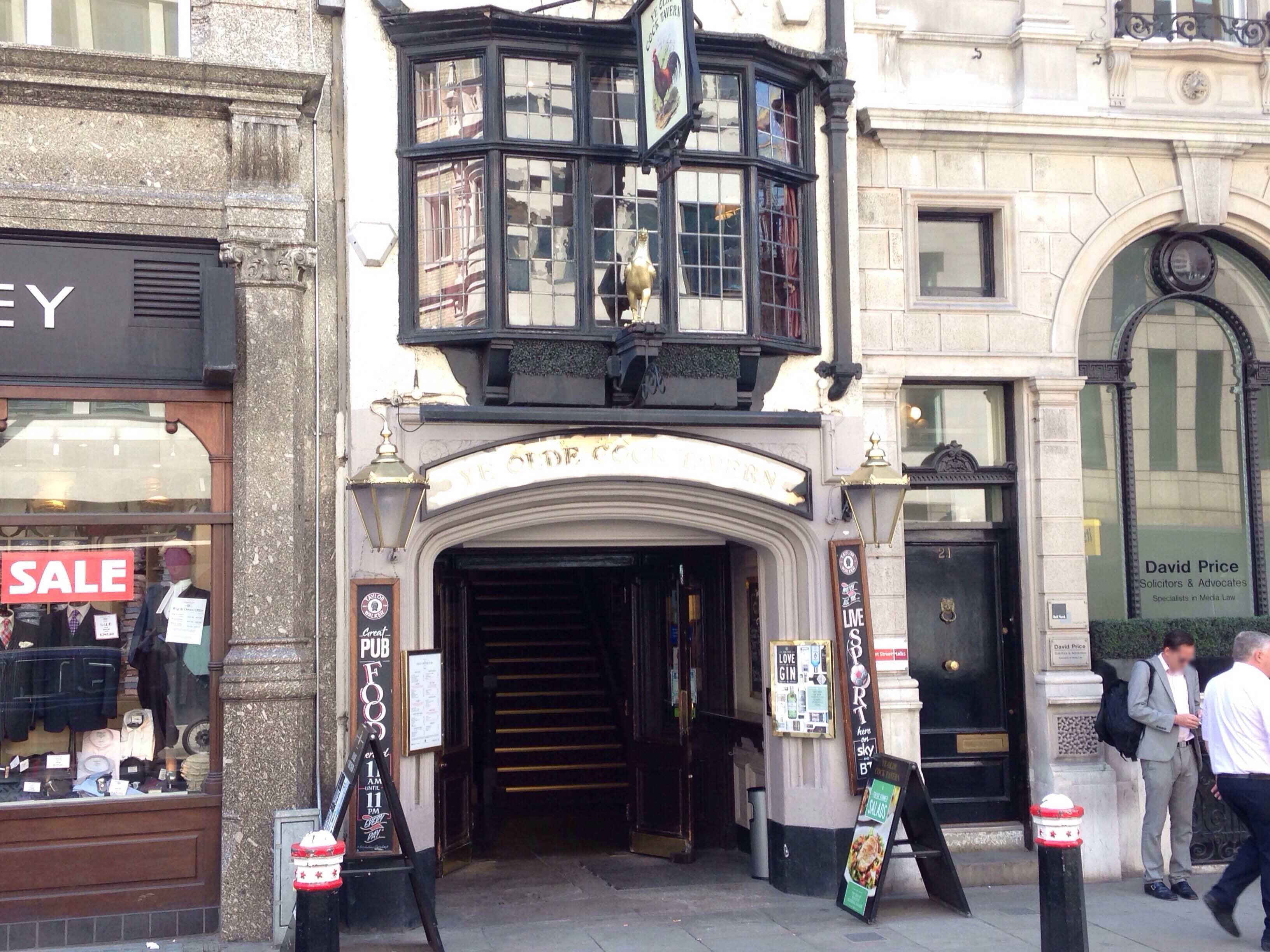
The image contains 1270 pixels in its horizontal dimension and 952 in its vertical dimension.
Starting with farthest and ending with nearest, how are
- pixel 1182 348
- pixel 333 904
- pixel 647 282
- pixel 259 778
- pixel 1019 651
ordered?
pixel 1182 348 < pixel 1019 651 < pixel 647 282 < pixel 259 778 < pixel 333 904

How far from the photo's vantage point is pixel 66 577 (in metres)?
8.90

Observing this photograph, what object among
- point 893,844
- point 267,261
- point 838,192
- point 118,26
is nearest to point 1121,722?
point 893,844

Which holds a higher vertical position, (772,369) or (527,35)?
(527,35)

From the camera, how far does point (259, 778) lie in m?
8.86

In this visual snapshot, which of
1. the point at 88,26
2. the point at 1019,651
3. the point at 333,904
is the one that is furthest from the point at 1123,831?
the point at 88,26

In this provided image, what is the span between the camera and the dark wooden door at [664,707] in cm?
1162

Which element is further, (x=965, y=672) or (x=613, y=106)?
(x=965, y=672)

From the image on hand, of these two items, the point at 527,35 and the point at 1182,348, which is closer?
the point at 527,35

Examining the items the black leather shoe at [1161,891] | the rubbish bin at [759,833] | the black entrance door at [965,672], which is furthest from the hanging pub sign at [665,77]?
the black leather shoe at [1161,891]

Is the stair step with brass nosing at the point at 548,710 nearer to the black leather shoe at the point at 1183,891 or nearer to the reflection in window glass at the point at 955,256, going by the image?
the reflection in window glass at the point at 955,256

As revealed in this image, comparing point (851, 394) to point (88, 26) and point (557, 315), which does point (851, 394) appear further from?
point (88, 26)

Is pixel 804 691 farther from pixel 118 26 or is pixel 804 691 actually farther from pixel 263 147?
pixel 118 26

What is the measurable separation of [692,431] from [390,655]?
2755 mm

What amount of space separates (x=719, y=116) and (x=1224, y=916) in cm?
665
